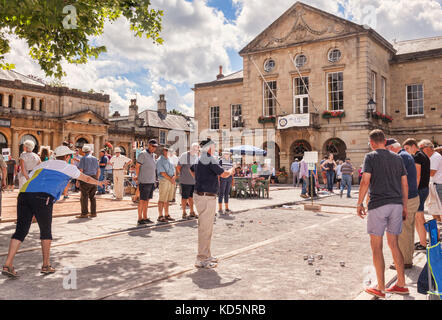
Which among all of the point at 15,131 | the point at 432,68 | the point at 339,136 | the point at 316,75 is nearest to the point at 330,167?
the point at 339,136

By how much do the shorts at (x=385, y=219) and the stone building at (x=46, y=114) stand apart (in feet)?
104

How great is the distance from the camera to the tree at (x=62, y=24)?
607 cm

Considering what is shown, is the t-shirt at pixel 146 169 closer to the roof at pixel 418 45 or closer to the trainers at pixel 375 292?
the trainers at pixel 375 292

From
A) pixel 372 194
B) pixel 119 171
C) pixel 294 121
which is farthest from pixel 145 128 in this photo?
pixel 372 194

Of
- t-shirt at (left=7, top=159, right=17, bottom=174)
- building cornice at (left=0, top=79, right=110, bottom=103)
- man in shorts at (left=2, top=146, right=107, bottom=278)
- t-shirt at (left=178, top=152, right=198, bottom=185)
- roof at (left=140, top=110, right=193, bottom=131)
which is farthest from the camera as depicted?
roof at (left=140, top=110, right=193, bottom=131)

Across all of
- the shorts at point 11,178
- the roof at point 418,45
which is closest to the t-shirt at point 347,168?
the roof at point 418,45

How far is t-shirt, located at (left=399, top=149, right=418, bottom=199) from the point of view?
5.47 metres

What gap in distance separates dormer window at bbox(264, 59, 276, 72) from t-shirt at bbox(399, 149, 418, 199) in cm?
2631

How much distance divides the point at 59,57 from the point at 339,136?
22781 millimetres

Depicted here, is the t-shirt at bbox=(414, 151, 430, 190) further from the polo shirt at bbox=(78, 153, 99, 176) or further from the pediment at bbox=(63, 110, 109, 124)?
the pediment at bbox=(63, 110, 109, 124)

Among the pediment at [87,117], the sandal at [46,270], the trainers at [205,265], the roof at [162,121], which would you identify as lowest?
the trainers at [205,265]

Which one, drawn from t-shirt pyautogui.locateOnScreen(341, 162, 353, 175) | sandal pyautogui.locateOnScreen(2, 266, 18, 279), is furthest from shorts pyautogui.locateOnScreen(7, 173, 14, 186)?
sandal pyautogui.locateOnScreen(2, 266, 18, 279)

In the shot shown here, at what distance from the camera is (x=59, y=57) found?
27.9 feet

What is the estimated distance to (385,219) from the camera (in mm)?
4430
